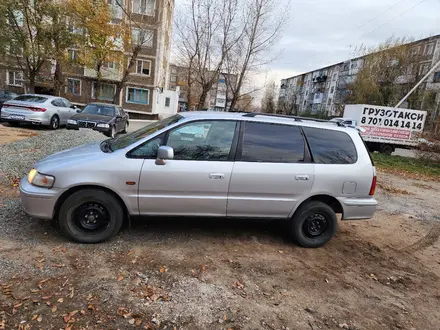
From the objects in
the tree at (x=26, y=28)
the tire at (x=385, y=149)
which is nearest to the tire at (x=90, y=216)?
the tire at (x=385, y=149)

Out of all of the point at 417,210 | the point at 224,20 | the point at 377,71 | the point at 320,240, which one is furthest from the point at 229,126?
the point at 377,71

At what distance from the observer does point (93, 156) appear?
3.72m

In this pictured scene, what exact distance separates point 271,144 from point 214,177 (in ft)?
3.07

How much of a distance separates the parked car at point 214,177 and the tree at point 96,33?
890 inches

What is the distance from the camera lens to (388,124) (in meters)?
18.9

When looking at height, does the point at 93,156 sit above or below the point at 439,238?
above

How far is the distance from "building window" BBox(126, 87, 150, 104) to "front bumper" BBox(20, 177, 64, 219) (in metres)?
31.2

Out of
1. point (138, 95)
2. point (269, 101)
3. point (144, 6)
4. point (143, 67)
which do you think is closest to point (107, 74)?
point (138, 95)

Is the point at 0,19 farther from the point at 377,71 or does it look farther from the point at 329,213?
the point at 377,71

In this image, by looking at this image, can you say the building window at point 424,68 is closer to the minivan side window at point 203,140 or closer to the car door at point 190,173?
the minivan side window at point 203,140

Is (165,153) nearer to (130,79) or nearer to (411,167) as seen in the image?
(411,167)

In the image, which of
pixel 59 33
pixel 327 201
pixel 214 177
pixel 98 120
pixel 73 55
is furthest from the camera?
pixel 73 55

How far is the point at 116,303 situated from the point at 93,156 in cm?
178

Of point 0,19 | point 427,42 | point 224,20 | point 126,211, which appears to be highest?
point 427,42
